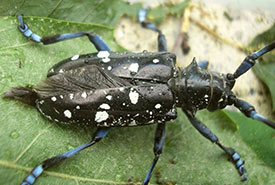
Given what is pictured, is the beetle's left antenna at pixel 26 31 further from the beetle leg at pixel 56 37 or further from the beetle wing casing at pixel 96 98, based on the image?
the beetle wing casing at pixel 96 98

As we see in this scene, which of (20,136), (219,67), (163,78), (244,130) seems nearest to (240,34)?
(219,67)

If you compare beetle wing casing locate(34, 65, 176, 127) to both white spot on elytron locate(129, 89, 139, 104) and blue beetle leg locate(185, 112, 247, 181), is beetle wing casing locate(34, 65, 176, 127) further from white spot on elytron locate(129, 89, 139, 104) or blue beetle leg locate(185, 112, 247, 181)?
blue beetle leg locate(185, 112, 247, 181)

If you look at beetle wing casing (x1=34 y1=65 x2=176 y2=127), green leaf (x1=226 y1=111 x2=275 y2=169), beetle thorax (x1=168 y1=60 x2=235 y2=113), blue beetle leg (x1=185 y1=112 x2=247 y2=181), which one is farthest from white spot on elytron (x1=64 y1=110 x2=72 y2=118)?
green leaf (x1=226 y1=111 x2=275 y2=169)

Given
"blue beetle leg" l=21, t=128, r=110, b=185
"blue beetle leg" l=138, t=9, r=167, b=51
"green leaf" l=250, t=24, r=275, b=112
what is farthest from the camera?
"green leaf" l=250, t=24, r=275, b=112

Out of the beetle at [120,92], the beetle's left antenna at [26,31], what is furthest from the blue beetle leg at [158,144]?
the beetle's left antenna at [26,31]

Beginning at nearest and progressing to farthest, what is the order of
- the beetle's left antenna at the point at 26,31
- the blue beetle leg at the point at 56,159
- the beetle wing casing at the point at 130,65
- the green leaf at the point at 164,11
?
the blue beetle leg at the point at 56,159
the beetle wing casing at the point at 130,65
the beetle's left antenna at the point at 26,31
the green leaf at the point at 164,11

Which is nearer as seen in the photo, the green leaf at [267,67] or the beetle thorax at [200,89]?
the beetle thorax at [200,89]

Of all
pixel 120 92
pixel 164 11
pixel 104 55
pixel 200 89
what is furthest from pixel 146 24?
pixel 120 92
